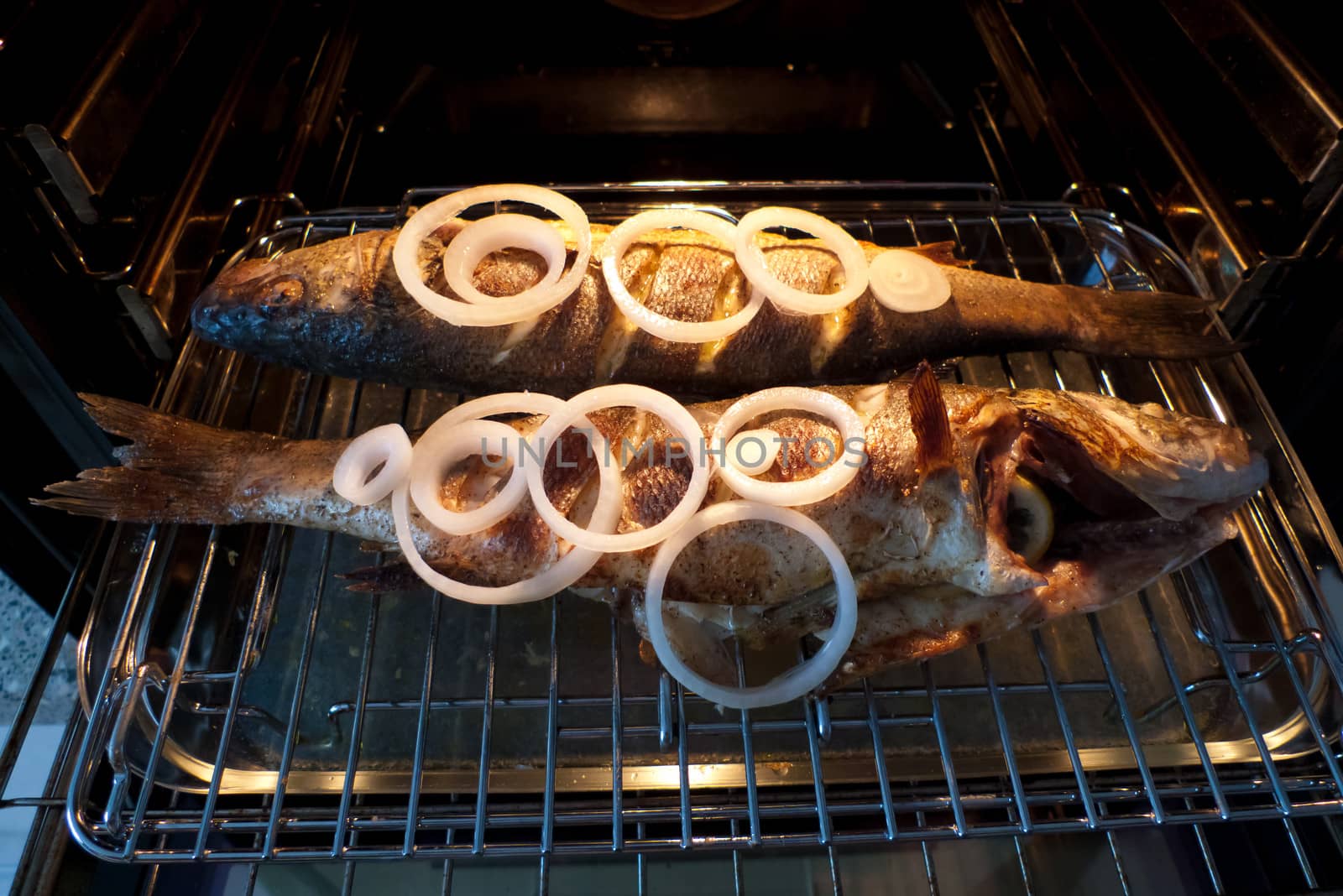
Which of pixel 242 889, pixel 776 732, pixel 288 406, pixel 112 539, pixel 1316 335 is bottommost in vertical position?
pixel 242 889

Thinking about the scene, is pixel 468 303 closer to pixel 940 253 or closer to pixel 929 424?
pixel 929 424

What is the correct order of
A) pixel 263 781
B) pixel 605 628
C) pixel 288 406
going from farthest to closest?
pixel 288 406
pixel 605 628
pixel 263 781

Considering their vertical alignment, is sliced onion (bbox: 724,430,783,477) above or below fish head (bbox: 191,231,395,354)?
above

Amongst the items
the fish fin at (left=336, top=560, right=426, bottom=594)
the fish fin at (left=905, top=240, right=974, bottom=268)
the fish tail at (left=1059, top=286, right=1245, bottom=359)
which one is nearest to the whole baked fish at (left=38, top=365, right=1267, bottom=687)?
the fish fin at (left=336, top=560, right=426, bottom=594)

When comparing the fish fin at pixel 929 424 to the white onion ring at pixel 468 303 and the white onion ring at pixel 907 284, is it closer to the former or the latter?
the white onion ring at pixel 907 284

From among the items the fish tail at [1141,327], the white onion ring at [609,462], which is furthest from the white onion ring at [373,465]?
the fish tail at [1141,327]

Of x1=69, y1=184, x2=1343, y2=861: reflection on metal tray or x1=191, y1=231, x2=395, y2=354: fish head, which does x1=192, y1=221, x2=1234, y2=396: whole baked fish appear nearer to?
x1=191, y1=231, x2=395, y2=354: fish head

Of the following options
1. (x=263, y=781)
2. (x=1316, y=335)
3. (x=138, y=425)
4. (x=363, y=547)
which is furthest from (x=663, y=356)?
(x=1316, y=335)

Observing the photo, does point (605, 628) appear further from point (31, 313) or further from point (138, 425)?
point (31, 313)
